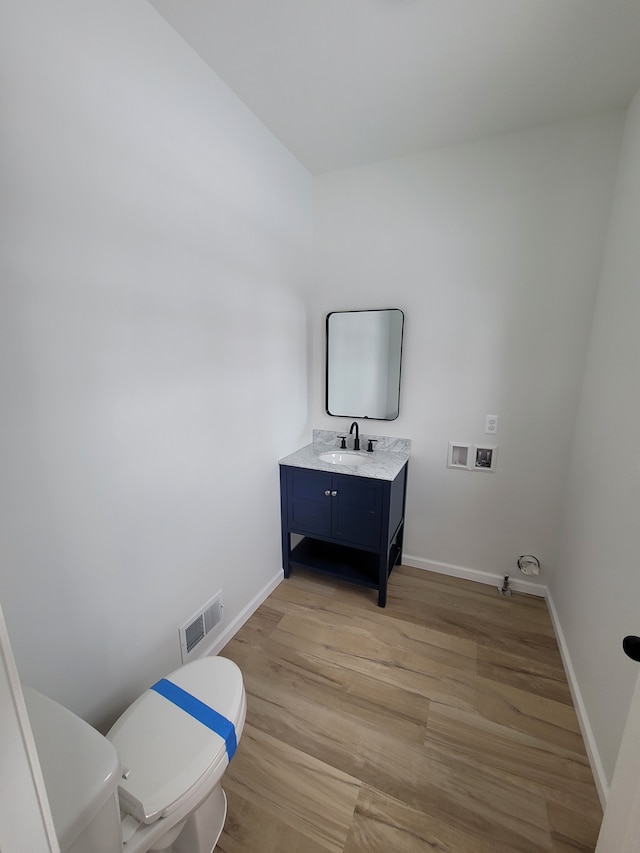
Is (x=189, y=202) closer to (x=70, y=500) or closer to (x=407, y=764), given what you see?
(x=70, y=500)

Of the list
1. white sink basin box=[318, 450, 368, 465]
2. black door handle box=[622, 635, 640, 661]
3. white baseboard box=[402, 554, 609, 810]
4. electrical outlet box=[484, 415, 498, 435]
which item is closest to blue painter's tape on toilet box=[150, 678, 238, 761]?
black door handle box=[622, 635, 640, 661]

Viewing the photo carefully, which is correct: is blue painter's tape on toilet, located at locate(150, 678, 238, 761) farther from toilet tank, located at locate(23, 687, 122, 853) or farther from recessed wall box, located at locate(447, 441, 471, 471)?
recessed wall box, located at locate(447, 441, 471, 471)

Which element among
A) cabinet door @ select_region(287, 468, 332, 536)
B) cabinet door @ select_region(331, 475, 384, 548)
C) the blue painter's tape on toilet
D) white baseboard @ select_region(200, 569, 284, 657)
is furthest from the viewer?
cabinet door @ select_region(287, 468, 332, 536)

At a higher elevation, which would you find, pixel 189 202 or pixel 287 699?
pixel 189 202

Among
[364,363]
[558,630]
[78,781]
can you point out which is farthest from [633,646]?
[364,363]

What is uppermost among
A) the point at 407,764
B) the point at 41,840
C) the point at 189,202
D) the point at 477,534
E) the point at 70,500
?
the point at 189,202

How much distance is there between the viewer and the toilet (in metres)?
0.61

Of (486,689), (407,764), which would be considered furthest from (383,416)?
(407,764)

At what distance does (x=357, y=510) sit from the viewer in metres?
1.94

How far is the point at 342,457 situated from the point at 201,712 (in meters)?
1.53

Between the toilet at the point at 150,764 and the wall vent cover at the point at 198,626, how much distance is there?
324 mm

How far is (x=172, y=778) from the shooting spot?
847mm

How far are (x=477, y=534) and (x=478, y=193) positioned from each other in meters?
1.99

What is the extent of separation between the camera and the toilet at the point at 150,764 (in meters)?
0.61
